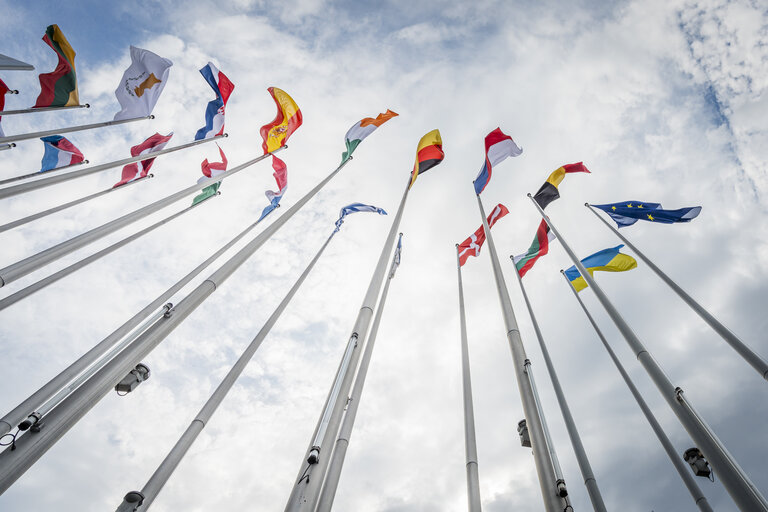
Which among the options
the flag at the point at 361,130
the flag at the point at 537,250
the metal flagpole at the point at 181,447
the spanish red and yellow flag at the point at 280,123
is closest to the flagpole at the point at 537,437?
the metal flagpole at the point at 181,447

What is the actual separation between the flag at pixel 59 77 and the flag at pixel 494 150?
14.4 metres

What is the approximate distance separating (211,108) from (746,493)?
17.2m

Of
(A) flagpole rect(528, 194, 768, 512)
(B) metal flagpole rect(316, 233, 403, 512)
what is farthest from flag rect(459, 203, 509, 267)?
(A) flagpole rect(528, 194, 768, 512)

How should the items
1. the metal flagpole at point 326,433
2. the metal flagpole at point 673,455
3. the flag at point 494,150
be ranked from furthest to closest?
the flag at point 494,150 < the metal flagpole at point 673,455 < the metal flagpole at point 326,433

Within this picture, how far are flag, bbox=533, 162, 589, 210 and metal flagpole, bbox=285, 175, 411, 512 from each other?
11.4 m

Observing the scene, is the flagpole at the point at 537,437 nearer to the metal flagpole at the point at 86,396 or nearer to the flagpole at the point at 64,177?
the metal flagpole at the point at 86,396

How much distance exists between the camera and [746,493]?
4840 millimetres

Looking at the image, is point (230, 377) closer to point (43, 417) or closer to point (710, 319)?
point (43, 417)

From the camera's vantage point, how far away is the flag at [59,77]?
12.7 m

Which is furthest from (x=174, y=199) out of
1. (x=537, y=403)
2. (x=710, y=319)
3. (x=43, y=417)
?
(x=710, y=319)

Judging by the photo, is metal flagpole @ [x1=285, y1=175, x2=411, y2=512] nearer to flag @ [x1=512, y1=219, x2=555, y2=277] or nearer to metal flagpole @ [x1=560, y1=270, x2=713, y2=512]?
metal flagpole @ [x1=560, y1=270, x2=713, y2=512]

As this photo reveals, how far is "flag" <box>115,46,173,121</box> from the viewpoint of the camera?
44.2 feet

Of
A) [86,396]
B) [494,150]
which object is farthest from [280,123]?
[86,396]

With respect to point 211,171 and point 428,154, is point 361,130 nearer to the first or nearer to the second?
point 428,154
